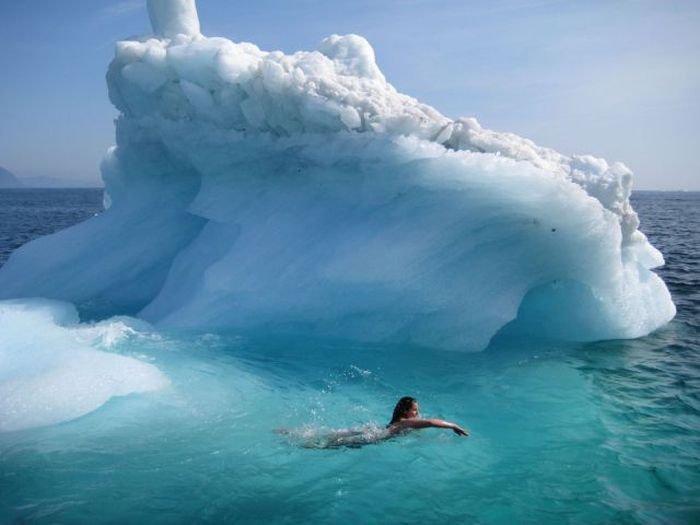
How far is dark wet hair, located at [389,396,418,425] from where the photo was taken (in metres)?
6.00

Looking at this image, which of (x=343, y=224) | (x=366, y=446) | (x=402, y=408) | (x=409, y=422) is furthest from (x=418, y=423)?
(x=343, y=224)

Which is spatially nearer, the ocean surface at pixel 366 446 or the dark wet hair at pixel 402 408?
the ocean surface at pixel 366 446

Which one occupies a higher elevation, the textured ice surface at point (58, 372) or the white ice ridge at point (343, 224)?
the white ice ridge at point (343, 224)

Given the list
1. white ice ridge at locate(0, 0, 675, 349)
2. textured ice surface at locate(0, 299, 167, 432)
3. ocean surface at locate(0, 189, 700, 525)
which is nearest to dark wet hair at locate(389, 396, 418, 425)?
ocean surface at locate(0, 189, 700, 525)

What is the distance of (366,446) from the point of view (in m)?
5.91

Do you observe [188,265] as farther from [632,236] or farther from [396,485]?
[632,236]

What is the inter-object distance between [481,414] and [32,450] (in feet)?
15.4

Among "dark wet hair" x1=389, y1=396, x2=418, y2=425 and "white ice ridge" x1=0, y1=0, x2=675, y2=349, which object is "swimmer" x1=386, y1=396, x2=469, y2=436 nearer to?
"dark wet hair" x1=389, y1=396, x2=418, y2=425

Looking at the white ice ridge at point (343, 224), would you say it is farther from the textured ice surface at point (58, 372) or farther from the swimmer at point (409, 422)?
the swimmer at point (409, 422)

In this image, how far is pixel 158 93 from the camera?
11016 mm

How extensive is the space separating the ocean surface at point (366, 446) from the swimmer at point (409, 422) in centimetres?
15

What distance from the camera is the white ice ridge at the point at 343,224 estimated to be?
335 inches

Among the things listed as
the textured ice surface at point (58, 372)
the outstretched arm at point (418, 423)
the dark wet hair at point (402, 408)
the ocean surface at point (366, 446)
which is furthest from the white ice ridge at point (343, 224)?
the outstretched arm at point (418, 423)

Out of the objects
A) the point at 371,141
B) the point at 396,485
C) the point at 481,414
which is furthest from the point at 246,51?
the point at 396,485
